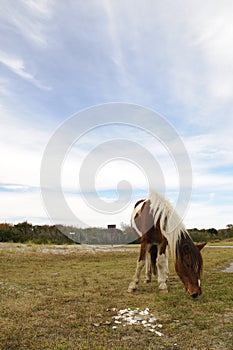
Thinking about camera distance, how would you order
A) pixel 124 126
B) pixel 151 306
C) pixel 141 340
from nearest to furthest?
pixel 141 340
pixel 151 306
pixel 124 126

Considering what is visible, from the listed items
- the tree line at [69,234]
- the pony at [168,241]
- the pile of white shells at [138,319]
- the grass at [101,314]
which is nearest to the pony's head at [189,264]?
the pony at [168,241]

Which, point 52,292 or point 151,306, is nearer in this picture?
point 151,306

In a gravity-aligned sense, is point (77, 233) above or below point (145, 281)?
above

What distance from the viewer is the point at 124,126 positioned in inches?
530

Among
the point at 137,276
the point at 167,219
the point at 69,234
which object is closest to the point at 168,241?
the point at 167,219

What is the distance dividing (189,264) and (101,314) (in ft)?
6.20

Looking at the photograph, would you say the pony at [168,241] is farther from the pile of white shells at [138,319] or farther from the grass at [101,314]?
the pile of white shells at [138,319]

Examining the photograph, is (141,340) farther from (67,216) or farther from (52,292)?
(67,216)

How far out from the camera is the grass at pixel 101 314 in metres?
3.79

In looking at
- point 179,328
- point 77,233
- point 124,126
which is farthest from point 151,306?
point 77,233

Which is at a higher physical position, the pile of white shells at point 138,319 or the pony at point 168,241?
the pony at point 168,241

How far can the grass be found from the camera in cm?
379

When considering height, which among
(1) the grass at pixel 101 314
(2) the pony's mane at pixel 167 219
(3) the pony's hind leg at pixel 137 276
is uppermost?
(2) the pony's mane at pixel 167 219

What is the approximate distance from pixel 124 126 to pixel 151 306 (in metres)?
9.05
